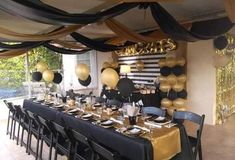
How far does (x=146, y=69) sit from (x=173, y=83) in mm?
1720

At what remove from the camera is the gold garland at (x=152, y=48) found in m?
6.79

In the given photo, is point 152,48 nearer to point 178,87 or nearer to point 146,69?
point 146,69

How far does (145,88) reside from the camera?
717 cm

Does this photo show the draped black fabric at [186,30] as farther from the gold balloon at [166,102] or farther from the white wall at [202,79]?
the gold balloon at [166,102]

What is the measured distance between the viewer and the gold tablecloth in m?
2.83

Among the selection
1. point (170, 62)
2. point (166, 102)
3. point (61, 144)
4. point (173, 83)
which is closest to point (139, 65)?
point (170, 62)

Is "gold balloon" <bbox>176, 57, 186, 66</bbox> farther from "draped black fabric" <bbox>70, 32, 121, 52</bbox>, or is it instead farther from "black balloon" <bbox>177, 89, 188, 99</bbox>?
"draped black fabric" <bbox>70, 32, 121, 52</bbox>

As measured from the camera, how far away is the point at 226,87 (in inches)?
258

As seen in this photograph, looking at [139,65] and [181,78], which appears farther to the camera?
[139,65]

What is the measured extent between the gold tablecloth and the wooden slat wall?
4.31 metres

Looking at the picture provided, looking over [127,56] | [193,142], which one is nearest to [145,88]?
[127,56]

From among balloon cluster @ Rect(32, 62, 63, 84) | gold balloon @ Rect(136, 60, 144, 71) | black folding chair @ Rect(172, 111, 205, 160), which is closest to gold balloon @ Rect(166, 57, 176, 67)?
gold balloon @ Rect(136, 60, 144, 71)

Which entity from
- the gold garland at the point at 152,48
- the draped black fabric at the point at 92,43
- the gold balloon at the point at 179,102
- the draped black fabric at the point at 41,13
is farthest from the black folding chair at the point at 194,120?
the gold garland at the point at 152,48

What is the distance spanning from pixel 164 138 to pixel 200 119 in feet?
2.24
